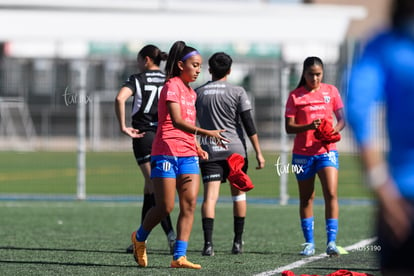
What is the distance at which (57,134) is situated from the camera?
46.9 m

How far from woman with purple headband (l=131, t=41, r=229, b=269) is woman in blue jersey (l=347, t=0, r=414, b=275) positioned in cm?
440

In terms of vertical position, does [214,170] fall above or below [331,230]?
above

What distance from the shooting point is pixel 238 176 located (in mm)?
9852

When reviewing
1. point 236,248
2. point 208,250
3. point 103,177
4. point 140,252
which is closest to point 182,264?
point 140,252

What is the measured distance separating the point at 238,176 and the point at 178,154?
1501mm

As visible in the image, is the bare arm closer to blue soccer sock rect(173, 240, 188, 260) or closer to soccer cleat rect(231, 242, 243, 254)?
blue soccer sock rect(173, 240, 188, 260)

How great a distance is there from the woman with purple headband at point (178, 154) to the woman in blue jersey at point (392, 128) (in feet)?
14.4

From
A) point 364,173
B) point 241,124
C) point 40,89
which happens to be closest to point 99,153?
point 40,89

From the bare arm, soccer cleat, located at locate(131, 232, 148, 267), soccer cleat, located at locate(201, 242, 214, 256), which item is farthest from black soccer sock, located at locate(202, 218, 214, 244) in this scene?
the bare arm

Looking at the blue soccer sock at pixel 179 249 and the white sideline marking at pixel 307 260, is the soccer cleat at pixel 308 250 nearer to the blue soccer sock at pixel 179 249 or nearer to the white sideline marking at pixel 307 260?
the white sideline marking at pixel 307 260

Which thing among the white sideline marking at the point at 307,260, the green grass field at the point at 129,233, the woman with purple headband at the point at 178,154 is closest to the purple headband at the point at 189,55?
the woman with purple headband at the point at 178,154

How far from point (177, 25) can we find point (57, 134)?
1287 centimetres

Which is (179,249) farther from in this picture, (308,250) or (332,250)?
(308,250)

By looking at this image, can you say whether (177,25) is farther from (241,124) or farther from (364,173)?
(364,173)
